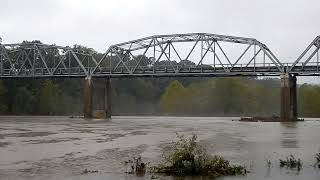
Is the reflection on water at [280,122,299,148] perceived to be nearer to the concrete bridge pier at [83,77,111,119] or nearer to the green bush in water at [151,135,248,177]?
the green bush in water at [151,135,248,177]

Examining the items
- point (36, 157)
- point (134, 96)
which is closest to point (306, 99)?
point (134, 96)

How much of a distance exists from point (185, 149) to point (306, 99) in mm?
130727

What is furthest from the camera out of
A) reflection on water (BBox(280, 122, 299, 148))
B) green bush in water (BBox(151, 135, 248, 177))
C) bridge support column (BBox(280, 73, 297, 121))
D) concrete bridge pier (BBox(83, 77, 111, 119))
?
concrete bridge pier (BBox(83, 77, 111, 119))

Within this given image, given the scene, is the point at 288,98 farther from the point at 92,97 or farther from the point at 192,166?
the point at 192,166

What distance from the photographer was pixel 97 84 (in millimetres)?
118312

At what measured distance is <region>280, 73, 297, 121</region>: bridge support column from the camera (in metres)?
90.7

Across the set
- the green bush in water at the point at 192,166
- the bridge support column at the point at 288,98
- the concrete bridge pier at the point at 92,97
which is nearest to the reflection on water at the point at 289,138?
the green bush in water at the point at 192,166

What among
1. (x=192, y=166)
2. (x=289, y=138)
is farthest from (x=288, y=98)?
(x=192, y=166)

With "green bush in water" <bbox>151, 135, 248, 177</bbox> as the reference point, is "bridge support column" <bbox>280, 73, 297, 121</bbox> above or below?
above

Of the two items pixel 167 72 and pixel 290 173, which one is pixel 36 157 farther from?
pixel 167 72

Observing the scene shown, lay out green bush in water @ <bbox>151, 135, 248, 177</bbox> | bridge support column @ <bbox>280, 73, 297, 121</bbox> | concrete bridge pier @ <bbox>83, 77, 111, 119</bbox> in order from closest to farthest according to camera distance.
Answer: green bush in water @ <bbox>151, 135, 248, 177</bbox>
bridge support column @ <bbox>280, 73, 297, 121</bbox>
concrete bridge pier @ <bbox>83, 77, 111, 119</bbox>

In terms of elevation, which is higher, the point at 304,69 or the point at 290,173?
the point at 304,69

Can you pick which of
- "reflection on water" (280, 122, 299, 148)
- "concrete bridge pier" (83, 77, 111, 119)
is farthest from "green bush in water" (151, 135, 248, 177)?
"concrete bridge pier" (83, 77, 111, 119)

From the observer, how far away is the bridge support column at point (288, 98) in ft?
298
